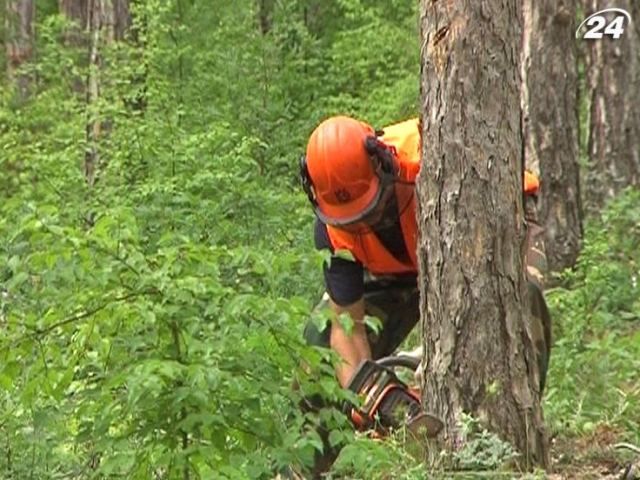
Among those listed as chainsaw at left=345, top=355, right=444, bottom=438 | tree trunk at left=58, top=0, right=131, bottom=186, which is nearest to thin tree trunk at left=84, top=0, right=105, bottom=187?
tree trunk at left=58, top=0, right=131, bottom=186

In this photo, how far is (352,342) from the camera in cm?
520

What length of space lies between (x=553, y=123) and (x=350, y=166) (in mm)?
4978

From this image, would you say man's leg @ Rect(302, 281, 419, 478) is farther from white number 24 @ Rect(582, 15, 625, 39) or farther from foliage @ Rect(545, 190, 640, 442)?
white number 24 @ Rect(582, 15, 625, 39)

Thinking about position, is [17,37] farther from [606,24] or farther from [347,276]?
[347,276]

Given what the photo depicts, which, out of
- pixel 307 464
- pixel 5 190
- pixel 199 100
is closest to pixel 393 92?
pixel 199 100

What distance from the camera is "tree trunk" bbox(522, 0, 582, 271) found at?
957 cm

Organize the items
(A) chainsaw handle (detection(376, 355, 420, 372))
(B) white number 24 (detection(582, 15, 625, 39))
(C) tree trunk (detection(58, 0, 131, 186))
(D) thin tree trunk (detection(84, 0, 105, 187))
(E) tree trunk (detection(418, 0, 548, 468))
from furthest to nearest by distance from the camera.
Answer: (B) white number 24 (detection(582, 15, 625, 39)) < (C) tree trunk (detection(58, 0, 131, 186)) < (D) thin tree trunk (detection(84, 0, 105, 187)) < (A) chainsaw handle (detection(376, 355, 420, 372)) < (E) tree trunk (detection(418, 0, 548, 468))

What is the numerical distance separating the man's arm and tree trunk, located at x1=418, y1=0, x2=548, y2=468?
60 cm

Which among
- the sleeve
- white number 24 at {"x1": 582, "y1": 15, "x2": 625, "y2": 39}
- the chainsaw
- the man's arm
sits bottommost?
the chainsaw

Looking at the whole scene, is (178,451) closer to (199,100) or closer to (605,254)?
(605,254)

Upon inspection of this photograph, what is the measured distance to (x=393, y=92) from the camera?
1438 centimetres

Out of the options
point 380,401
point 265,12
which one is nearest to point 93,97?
point 380,401

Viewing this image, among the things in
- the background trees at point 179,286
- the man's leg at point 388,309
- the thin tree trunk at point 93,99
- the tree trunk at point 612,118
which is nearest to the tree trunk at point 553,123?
the background trees at point 179,286

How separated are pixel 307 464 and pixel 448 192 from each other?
1.07m
